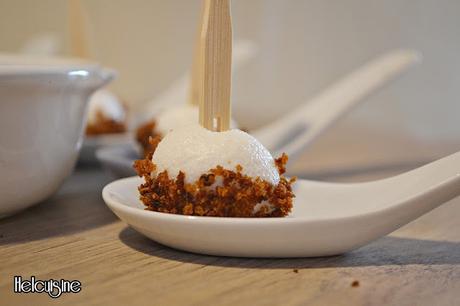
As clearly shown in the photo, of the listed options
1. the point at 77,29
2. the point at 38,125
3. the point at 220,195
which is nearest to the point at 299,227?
the point at 220,195

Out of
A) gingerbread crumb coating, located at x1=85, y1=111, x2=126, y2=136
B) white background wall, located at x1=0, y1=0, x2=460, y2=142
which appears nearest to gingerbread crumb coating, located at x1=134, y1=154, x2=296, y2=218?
gingerbread crumb coating, located at x1=85, y1=111, x2=126, y2=136

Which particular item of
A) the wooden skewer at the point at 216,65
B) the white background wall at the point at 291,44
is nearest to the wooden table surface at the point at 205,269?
the wooden skewer at the point at 216,65

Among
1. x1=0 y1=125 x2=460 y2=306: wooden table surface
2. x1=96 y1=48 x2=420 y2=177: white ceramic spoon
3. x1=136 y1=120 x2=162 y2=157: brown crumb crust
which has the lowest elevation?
x1=0 y1=125 x2=460 y2=306: wooden table surface

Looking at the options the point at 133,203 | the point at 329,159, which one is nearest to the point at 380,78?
the point at 329,159

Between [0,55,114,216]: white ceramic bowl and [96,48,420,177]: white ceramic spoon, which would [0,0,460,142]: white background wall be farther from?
[0,55,114,216]: white ceramic bowl

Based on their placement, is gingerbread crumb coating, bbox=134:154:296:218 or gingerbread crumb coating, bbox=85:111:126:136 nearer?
gingerbread crumb coating, bbox=134:154:296:218

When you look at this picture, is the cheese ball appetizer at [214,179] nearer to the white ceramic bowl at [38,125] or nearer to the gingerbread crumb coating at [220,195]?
the gingerbread crumb coating at [220,195]
